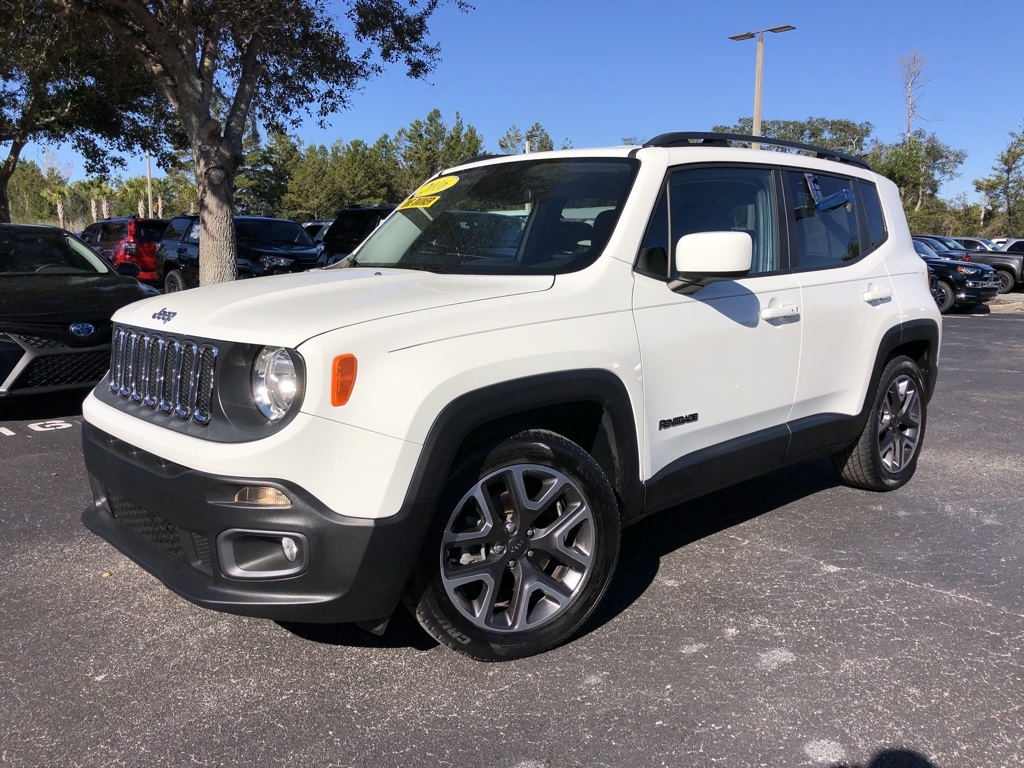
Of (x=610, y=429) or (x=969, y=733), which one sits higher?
(x=610, y=429)

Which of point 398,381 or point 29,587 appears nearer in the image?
point 398,381

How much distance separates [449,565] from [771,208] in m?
2.29

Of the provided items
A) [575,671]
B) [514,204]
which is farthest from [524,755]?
[514,204]

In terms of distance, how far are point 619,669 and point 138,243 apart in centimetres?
1710

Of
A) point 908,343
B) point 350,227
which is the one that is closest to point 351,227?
point 350,227

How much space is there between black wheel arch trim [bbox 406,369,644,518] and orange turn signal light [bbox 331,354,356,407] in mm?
275

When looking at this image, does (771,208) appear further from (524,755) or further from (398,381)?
(524,755)

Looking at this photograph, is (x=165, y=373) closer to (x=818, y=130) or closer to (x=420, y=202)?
(x=420, y=202)

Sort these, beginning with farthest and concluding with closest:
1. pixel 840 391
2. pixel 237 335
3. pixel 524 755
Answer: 1. pixel 840 391
2. pixel 237 335
3. pixel 524 755

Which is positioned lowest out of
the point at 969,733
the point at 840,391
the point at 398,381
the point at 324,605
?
the point at 969,733

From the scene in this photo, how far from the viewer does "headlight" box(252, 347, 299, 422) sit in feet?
8.36

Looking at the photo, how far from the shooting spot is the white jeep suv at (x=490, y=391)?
8.25ft

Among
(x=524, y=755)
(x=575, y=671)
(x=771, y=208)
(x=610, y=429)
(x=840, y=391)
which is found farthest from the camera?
(x=840, y=391)

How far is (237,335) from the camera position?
2629 mm
